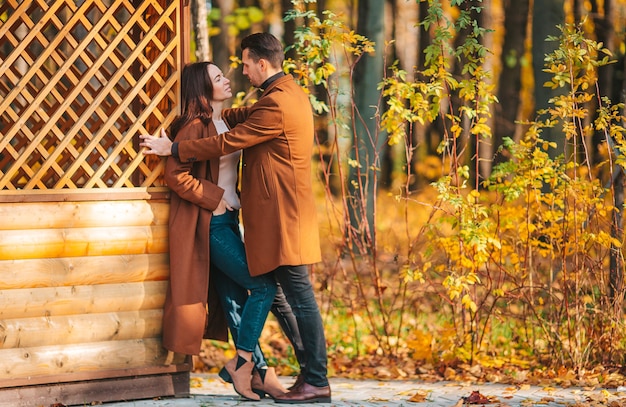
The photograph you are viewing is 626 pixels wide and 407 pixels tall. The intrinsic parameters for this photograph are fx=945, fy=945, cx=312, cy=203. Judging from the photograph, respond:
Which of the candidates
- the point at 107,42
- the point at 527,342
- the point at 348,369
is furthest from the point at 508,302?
the point at 107,42

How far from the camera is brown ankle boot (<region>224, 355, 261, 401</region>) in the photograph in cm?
532

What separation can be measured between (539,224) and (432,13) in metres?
1.59

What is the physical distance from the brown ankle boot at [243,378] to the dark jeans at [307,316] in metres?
0.32

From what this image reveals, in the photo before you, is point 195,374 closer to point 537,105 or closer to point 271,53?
point 271,53

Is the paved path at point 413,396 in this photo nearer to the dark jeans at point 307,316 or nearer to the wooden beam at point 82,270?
the dark jeans at point 307,316

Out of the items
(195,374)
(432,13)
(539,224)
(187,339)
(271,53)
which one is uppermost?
(432,13)

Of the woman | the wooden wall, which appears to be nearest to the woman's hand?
the woman

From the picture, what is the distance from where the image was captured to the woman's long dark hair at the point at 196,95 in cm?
530

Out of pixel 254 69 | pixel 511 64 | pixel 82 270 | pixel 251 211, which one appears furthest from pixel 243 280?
pixel 511 64

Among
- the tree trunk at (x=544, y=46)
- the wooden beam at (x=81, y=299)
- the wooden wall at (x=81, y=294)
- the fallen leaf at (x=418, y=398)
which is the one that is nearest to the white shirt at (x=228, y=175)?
the wooden wall at (x=81, y=294)

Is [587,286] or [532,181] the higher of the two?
[532,181]

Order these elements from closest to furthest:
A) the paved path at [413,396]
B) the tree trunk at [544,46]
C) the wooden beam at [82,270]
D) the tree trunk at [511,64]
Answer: the wooden beam at [82,270]
the paved path at [413,396]
the tree trunk at [544,46]
the tree trunk at [511,64]

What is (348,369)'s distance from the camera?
23.0 feet

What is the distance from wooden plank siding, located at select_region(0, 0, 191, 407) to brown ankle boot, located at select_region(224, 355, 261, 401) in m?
0.33
